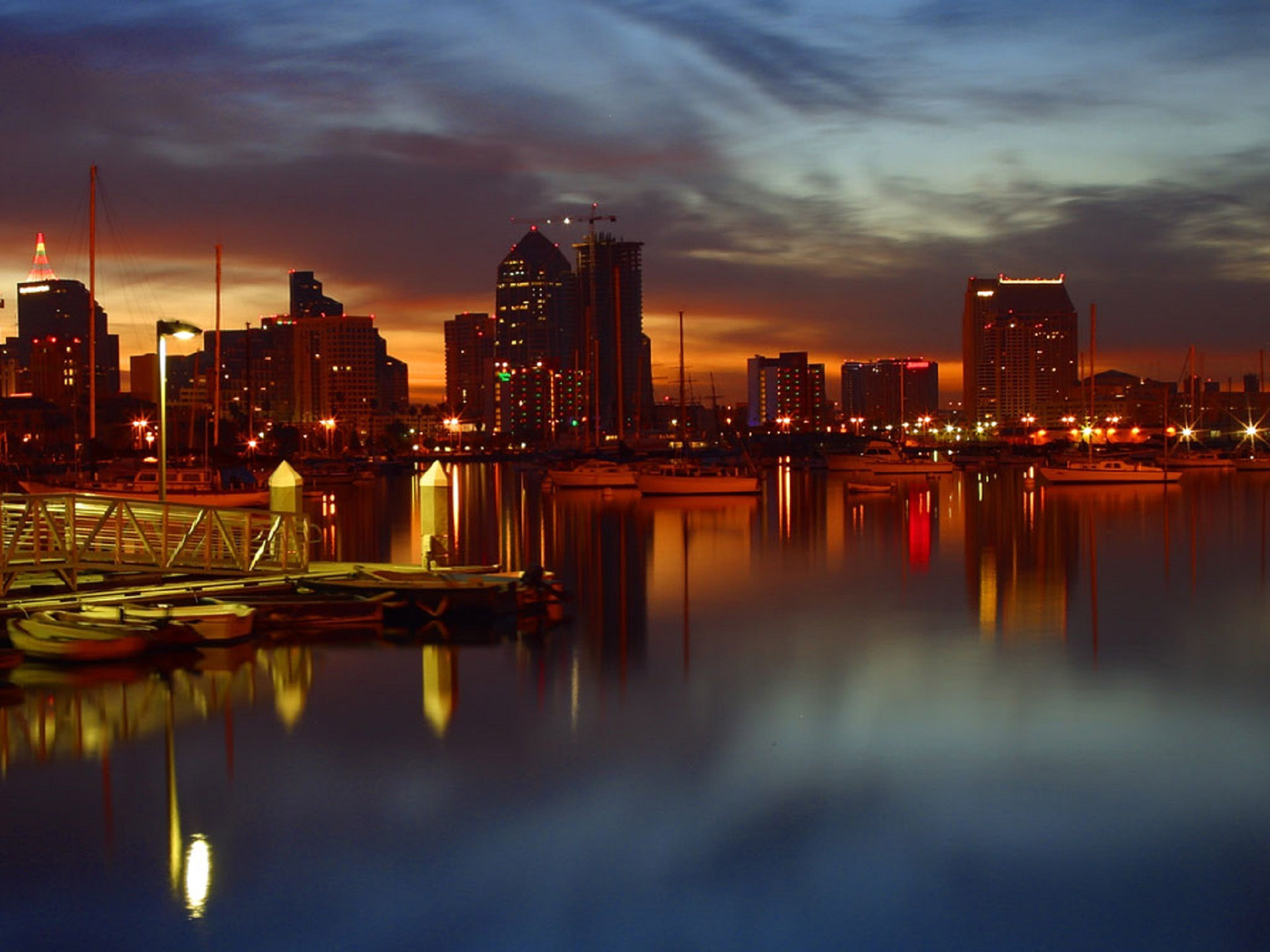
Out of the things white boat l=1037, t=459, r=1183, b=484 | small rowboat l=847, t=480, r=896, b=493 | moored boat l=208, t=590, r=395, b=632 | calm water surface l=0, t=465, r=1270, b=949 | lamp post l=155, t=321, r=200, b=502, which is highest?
lamp post l=155, t=321, r=200, b=502

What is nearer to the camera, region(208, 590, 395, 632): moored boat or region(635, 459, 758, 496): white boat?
region(208, 590, 395, 632): moored boat

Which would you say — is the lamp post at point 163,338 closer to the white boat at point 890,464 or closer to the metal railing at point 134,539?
the metal railing at point 134,539

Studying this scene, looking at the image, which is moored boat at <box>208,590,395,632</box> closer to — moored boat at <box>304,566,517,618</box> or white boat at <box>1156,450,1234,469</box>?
moored boat at <box>304,566,517,618</box>

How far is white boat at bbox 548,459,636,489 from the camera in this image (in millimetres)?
77688

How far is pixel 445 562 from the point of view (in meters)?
28.6

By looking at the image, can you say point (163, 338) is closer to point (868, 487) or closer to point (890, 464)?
point (868, 487)

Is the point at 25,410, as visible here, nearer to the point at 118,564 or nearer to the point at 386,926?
the point at 118,564

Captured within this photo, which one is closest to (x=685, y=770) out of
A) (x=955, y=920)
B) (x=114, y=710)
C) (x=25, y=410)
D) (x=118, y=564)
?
(x=955, y=920)

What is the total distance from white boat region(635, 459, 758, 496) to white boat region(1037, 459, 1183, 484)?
2182 cm

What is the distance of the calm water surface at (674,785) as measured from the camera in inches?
434

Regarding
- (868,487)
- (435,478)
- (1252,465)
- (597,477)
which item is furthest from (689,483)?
(1252,465)

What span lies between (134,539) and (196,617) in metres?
5.99

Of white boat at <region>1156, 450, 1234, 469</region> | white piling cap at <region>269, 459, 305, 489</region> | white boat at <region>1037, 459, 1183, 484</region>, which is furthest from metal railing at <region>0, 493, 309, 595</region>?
white boat at <region>1156, 450, 1234, 469</region>

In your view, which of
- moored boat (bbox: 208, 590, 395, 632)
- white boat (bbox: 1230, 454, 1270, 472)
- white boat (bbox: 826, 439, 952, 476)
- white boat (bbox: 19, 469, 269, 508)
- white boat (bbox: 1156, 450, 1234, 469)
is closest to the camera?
moored boat (bbox: 208, 590, 395, 632)
